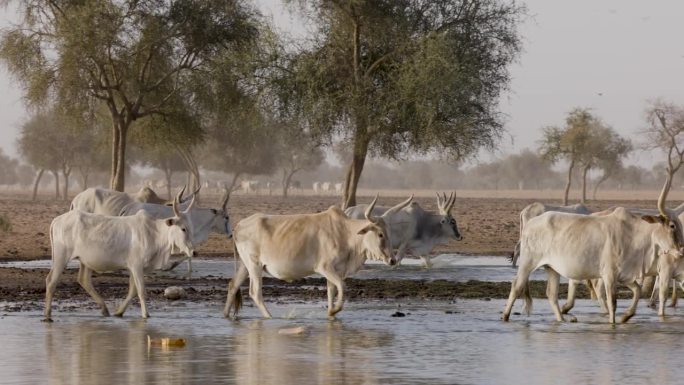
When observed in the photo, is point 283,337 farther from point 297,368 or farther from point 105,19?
point 105,19

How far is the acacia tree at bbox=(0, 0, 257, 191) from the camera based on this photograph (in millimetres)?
33594

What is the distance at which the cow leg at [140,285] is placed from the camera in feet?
50.4

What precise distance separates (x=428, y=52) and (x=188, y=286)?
46.4 feet

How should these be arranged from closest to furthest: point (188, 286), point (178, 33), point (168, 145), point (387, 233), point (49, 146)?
point (387, 233), point (188, 286), point (178, 33), point (168, 145), point (49, 146)

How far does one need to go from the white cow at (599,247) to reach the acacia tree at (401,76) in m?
17.7

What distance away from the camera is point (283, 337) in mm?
13602

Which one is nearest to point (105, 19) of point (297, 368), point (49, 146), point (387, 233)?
point (387, 233)

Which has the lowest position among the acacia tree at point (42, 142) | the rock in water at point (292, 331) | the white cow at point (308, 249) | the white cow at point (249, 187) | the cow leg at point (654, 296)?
the rock in water at point (292, 331)

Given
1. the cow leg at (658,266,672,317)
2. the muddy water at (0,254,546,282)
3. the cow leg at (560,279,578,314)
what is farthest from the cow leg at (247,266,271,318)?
the muddy water at (0,254,546,282)

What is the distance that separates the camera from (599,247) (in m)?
15.4

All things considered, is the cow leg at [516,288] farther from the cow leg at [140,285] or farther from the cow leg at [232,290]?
the cow leg at [140,285]

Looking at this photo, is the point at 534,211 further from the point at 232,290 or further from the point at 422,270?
the point at 232,290

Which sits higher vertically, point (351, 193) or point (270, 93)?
point (270, 93)

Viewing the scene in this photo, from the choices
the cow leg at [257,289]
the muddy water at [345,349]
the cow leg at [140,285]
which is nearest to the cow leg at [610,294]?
the muddy water at [345,349]
